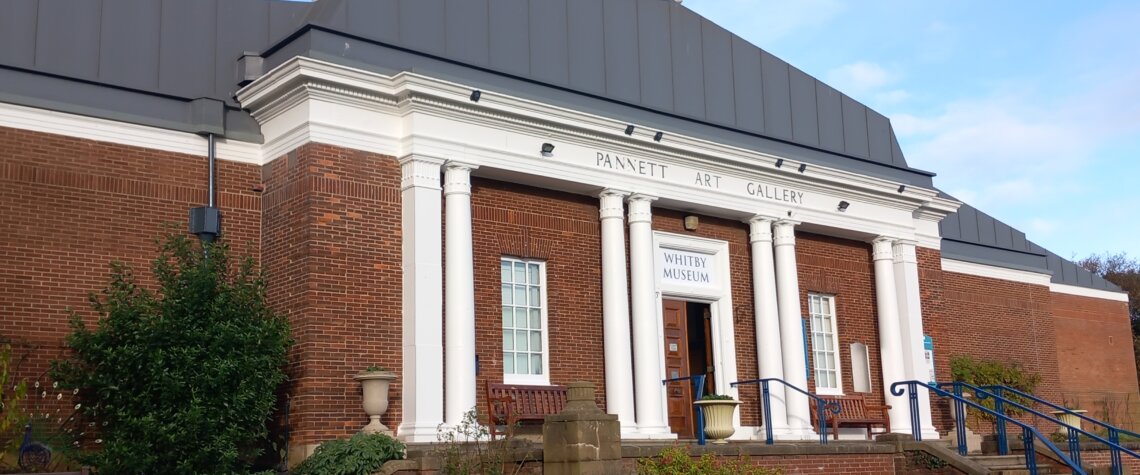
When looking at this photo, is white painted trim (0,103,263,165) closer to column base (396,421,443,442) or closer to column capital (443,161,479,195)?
column capital (443,161,479,195)

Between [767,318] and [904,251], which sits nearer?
[767,318]

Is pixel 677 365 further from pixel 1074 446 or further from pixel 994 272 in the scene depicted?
pixel 994 272

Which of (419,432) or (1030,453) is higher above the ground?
(419,432)

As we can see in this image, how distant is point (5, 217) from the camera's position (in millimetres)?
13266

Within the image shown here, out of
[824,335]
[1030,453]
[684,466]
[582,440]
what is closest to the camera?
[582,440]

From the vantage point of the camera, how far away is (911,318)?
20297 millimetres

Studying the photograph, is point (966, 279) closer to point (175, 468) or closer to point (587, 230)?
point (587, 230)

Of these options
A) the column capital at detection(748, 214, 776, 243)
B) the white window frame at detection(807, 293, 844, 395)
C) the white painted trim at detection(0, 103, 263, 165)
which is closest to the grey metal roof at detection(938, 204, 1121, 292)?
the white window frame at detection(807, 293, 844, 395)

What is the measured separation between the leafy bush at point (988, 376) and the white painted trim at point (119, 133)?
14052mm

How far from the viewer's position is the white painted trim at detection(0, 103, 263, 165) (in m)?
13.6

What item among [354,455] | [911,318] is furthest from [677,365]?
[354,455]

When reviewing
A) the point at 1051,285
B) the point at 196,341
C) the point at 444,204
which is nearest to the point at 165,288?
the point at 196,341

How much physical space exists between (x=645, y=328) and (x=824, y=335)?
4.95 metres

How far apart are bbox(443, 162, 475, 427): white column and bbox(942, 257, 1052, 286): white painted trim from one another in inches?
527
